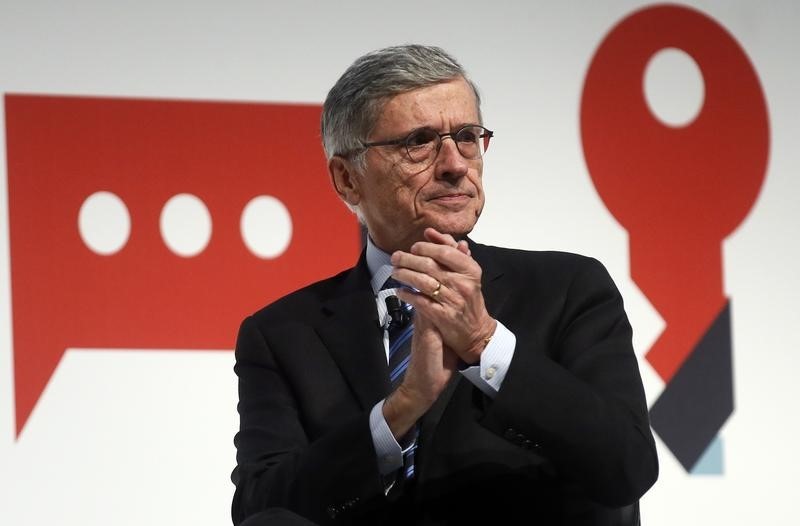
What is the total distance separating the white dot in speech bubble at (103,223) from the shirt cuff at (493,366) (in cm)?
176

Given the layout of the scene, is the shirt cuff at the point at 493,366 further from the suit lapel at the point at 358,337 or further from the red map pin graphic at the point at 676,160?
the red map pin graphic at the point at 676,160

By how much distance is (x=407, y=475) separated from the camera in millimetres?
1827

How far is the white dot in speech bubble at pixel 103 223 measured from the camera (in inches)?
126

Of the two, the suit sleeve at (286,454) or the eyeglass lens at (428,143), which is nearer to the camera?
the suit sleeve at (286,454)

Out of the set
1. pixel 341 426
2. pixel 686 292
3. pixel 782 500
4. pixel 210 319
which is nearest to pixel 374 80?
pixel 341 426

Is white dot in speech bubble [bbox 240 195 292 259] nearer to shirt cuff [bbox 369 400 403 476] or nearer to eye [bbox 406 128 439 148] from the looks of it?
eye [bbox 406 128 439 148]

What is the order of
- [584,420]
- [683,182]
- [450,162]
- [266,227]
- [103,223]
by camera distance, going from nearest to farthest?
[584,420], [450,162], [103,223], [266,227], [683,182]

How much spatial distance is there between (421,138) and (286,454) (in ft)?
1.78

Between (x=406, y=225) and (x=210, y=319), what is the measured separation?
1.43 m

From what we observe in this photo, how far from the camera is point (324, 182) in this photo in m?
3.35

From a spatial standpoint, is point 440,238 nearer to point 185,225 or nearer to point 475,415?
point 475,415

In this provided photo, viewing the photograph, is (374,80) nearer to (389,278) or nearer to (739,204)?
(389,278)

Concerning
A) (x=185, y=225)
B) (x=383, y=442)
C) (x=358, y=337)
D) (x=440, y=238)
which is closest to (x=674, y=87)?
(x=185, y=225)

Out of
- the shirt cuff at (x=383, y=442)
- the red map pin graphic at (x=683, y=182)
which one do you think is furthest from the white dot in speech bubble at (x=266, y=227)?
the shirt cuff at (x=383, y=442)
